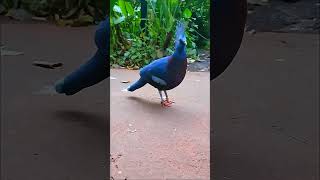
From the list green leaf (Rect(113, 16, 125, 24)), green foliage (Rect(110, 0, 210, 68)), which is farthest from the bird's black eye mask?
green leaf (Rect(113, 16, 125, 24))

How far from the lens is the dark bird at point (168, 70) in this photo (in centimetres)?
160

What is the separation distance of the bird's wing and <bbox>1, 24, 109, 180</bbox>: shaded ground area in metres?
0.23

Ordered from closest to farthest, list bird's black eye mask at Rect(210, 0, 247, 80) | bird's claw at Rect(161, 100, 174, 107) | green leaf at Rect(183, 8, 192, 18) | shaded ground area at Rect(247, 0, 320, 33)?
bird's black eye mask at Rect(210, 0, 247, 80)
green leaf at Rect(183, 8, 192, 18)
bird's claw at Rect(161, 100, 174, 107)
shaded ground area at Rect(247, 0, 320, 33)

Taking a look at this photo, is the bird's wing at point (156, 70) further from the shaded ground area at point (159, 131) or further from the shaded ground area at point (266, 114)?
the shaded ground area at point (266, 114)

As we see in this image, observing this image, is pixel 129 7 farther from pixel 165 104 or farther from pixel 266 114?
pixel 266 114

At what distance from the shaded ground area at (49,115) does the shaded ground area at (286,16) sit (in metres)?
0.69

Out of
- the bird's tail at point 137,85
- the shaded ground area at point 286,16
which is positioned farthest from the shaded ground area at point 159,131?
the shaded ground area at point 286,16

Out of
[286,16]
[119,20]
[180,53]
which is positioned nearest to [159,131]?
[180,53]

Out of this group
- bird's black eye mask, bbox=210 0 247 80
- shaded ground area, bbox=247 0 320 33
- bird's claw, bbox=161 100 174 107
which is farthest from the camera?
shaded ground area, bbox=247 0 320 33

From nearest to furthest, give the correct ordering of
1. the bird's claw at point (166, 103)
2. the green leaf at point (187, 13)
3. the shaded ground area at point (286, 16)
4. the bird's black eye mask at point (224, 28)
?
the bird's black eye mask at point (224, 28) → the green leaf at point (187, 13) → the bird's claw at point (166, 103) → the shaded ground area at point (286, 16)

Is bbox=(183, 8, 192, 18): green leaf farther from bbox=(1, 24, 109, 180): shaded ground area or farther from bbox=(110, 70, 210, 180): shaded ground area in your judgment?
bbox=(1, 24, 109, 180): shaded ground area

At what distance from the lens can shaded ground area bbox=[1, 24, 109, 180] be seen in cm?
161

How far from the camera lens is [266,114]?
1951 mm

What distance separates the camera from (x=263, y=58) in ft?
7.59
